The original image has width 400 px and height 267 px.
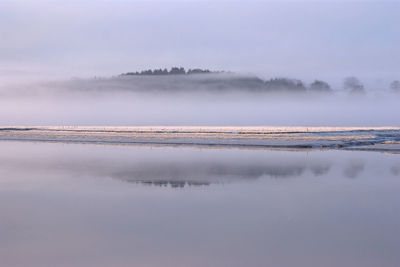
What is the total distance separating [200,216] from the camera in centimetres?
830

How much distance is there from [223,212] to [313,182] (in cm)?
429

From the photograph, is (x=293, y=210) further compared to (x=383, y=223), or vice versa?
(x=293, y=210)

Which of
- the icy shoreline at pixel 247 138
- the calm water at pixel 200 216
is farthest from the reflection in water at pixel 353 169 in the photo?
the icy shoreline at pixel 247 138

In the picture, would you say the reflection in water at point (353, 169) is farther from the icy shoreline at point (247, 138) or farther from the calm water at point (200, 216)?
the icy shoreline at point (247, 138)

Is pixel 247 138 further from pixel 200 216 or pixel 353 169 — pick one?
pixel 200 216

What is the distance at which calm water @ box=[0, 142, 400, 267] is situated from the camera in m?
6.24

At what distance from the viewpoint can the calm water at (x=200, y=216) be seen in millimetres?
6242

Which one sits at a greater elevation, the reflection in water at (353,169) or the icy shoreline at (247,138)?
the icy shoreline at (247,138)

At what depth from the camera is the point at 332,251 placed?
20.9 feet

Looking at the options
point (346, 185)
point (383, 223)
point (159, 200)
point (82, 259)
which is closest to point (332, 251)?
point (383, 223)

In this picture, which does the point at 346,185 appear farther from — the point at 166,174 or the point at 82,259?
the point at 82,259

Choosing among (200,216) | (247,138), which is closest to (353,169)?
(200,216)

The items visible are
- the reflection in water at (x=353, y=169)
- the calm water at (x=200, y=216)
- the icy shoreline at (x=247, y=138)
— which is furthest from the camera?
the icy shoreline at (x=247, y=138)

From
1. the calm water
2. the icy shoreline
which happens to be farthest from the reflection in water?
the icy shoreline
